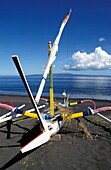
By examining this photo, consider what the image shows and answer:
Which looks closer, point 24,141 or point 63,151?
point 63,151

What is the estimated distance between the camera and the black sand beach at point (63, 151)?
8320mm

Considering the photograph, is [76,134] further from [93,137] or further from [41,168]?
[41,168]

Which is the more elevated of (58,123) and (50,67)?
(50,67)

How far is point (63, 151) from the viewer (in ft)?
31.7

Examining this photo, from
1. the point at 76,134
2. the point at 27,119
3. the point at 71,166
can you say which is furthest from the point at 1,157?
the point at 27,119

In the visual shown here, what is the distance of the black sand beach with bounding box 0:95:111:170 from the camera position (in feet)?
27.3

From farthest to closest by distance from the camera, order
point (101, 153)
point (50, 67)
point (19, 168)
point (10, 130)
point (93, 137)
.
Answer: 1. point (10, 130)
2. point (93, 137)
3. point (50, 67)
4. point (101, 153)
5. point (19, 168)

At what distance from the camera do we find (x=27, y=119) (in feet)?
52.5

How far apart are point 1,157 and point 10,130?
13.4 ft

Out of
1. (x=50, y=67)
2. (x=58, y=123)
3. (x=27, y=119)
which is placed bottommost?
(x=27, y=119)

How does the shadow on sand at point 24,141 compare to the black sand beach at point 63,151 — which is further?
the shadow on sand at point 24,141

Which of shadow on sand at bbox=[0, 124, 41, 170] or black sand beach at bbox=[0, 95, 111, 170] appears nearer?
black sand beach at bbox=[0, 95, 111, 170]

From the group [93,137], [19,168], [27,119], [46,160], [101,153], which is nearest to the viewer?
[19,168]

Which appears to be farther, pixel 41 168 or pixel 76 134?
pixel 76 134
